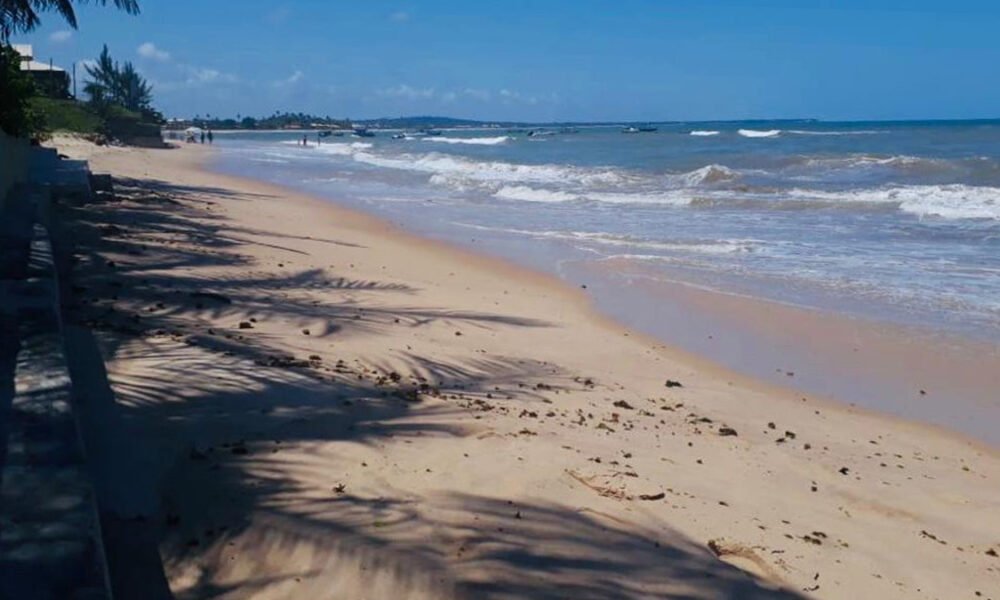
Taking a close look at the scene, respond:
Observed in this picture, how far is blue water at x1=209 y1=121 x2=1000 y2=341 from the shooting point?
1181 centimetres

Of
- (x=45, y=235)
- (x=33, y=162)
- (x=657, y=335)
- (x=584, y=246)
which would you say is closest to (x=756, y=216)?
(x=584, y=246)

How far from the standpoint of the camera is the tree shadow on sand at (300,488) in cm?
346

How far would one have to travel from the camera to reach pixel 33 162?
17.2m

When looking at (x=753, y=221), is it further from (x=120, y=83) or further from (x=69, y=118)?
(x=120, y=83)

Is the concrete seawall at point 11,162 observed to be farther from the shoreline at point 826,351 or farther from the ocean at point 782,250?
the ocean at point 782,250

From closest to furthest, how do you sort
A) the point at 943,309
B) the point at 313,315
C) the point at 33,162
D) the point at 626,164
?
the point at 313,315 < the point at 943,309 < the point at 33,162 < the point at 626,164

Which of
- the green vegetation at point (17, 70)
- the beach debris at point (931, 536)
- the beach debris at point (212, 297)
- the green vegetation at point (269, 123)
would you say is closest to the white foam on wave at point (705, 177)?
A: the green vegetation at point (17, 70)

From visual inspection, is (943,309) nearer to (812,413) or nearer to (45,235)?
(812,413)

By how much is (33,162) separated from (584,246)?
10.1m

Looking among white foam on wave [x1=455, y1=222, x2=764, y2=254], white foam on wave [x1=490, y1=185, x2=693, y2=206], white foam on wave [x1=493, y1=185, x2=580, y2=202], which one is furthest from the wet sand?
white foam on wave [x1=493, y1=185, x2=580, y2=202]

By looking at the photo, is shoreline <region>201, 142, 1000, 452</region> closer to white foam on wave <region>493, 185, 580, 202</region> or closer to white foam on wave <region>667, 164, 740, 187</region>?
white foam on wave <region>493, 185, 580, 202</region>

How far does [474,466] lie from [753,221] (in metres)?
16.6

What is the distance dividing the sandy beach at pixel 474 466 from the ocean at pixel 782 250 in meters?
1.08

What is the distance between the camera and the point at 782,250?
50.0 feet
